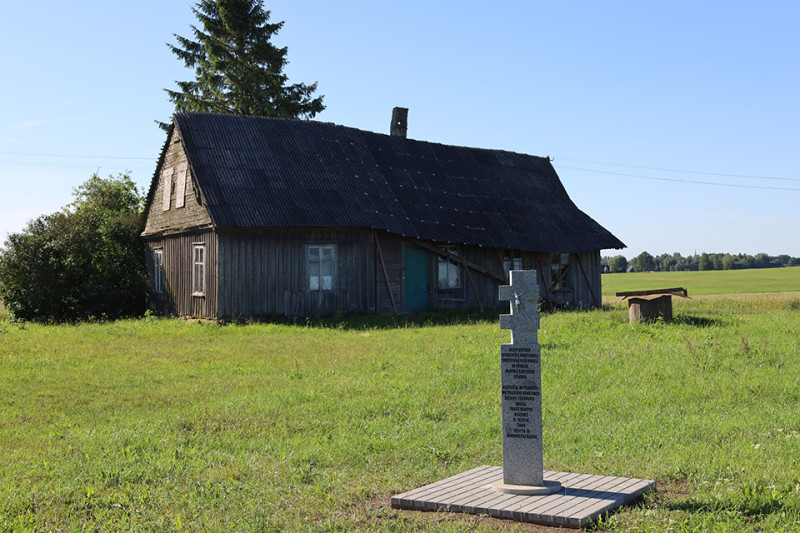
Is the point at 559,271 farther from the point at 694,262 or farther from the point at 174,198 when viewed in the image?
the point at 694,262

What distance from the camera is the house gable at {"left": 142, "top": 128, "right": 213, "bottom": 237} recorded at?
23.9 m

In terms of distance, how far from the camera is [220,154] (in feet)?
79.4

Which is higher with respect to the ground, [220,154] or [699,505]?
[220,154]

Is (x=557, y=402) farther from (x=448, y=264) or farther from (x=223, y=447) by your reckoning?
(x=448, y=264)

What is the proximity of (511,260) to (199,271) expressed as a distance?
11224 millimetres

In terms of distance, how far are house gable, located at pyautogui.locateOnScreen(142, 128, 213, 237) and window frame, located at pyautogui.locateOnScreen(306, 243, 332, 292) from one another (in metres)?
3.34

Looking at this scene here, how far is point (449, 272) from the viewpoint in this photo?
87.1 ft

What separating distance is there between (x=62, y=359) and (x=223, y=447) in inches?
320

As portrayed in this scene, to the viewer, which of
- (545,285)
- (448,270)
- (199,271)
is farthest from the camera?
(545,285)

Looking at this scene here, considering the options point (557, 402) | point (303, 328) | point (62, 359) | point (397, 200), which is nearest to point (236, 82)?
point (397, 200)

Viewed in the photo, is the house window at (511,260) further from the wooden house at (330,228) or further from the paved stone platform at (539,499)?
the paved stone platform at (539,499)

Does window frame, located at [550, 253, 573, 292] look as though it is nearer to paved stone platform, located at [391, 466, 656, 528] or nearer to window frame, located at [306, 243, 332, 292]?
window frame, located at [306, 243, 332, 292]

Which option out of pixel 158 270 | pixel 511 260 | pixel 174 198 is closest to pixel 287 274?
pixel 174 198

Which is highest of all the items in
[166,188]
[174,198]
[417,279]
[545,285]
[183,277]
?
[166,188]
